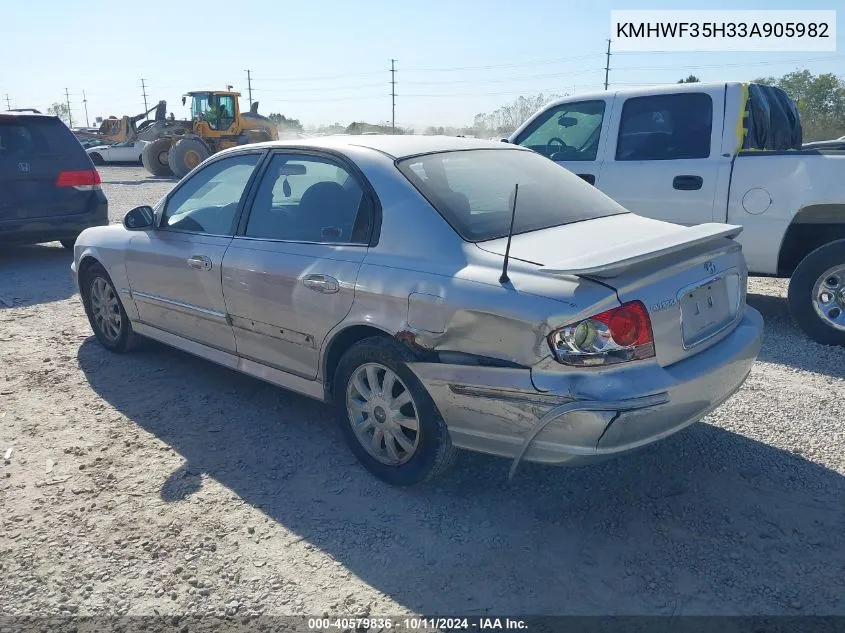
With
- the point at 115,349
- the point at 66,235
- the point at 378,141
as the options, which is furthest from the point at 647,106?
the point at 66,235

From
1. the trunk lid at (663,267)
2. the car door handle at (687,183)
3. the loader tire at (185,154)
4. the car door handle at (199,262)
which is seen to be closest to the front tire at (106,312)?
the car door handle at (199,262)

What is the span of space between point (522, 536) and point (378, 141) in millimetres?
2169

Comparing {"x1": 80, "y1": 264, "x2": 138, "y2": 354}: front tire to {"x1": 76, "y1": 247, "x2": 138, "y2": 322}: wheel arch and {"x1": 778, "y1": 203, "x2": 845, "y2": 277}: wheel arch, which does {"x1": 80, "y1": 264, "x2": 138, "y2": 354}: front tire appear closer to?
{"x1": 76, "y1": 247, "x2": 138, "y2": 322}: wheel arch

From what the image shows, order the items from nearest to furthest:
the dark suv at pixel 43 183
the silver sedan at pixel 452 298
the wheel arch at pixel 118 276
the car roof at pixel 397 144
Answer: the silver sedan at pixel 452 298, the car roof at pixel 397 144, the wheel arch at pixel 118 276, the dark suv at pixel 43 183

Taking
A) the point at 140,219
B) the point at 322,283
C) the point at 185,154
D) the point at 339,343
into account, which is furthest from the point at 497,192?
the point at 185,154

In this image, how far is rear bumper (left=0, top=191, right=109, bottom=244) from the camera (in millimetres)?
8320

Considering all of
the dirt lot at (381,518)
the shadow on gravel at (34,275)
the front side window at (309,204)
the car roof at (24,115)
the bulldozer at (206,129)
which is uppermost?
the bulldozer at (206,129)

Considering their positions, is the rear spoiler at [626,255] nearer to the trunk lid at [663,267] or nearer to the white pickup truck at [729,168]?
the trunk lid at [663,267]

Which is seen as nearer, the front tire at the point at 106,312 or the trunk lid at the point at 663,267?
the trunk lid at the point at 663,267

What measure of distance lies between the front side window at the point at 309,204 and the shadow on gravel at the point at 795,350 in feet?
10.1

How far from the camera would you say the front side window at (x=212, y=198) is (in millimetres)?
4148

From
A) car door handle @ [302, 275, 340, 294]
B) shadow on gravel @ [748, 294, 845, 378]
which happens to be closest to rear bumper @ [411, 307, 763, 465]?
car door handle @ [302, 275, 340, 294]

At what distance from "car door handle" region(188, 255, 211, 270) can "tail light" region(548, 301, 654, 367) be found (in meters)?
2.30

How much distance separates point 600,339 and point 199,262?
2533 millimetres
